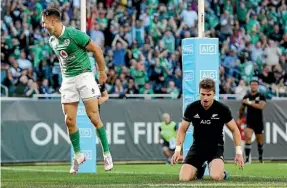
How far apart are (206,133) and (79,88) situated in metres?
2.09

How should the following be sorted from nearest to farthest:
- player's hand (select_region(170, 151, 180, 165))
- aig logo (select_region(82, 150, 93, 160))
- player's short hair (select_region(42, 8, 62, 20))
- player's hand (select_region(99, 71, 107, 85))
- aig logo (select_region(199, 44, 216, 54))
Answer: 1. player's hand (select_region(170, 151, 180, 165))
2. player's hand (select_region(99, 71, 107, 85))
3. player's short hair (select_region(42, 8, 62, 20))
4. aig logo (select_region(199, 44, 216, 54))
5. aig logo (select_region(82, 150, 93, 160))

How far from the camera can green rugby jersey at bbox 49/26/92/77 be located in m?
15.4

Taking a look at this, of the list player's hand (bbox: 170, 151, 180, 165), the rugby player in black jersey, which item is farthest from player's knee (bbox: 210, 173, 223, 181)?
the rugby player in black jersey

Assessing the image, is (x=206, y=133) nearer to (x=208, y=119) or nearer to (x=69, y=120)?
(x=208, y=119)

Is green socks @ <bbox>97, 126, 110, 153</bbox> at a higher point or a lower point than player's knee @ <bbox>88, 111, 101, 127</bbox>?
lower

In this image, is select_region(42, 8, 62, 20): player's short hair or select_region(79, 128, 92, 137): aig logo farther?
select_region(79, 128, 92, 137): aig logo

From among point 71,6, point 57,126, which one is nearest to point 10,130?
point 57,126

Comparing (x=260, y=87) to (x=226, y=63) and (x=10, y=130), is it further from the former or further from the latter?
(x=10, y=130)

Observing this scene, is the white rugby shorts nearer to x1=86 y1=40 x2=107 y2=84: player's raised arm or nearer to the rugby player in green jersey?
the rugby player in green jersey

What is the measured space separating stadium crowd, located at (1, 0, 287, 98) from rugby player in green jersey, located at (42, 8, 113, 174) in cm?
1159

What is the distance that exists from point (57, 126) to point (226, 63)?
6.92 meters

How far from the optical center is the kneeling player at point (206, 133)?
50.9 feet

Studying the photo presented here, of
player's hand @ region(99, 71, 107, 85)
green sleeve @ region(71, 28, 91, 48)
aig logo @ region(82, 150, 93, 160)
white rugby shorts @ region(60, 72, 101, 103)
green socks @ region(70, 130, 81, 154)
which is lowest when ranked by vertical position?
aig logo @ region(82, 150, 93, 160)

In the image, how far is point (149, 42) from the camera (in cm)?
3081
